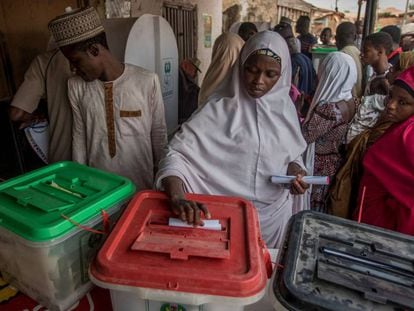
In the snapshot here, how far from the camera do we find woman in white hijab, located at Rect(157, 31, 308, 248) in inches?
56.0

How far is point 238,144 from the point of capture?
4.75 feet

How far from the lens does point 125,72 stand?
5.57 feet

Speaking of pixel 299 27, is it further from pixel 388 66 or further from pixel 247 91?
pixel 247 91

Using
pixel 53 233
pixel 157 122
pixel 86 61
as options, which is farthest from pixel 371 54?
pixel 53 233

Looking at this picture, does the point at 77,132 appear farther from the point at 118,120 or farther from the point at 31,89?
the point at 31,89

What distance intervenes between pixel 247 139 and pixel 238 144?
0.15 feet

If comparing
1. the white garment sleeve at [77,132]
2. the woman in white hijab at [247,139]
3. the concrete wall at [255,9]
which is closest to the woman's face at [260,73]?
the woman in white hijab at [247,139]

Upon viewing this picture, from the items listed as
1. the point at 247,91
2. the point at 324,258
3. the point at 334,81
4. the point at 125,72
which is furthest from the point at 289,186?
the point at 334,81

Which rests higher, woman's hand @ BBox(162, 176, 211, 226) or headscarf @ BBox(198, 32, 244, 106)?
headscarf @ BBox(198, 32, 244, 106)

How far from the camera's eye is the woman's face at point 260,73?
1.40 m

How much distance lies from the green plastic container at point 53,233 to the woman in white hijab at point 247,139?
47cm

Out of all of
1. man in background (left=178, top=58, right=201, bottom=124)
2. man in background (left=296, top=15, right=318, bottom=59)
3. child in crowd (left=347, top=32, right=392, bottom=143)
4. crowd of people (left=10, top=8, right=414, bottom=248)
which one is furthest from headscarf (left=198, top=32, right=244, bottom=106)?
man in background (left=296, top=15, right=318, bottom=59)

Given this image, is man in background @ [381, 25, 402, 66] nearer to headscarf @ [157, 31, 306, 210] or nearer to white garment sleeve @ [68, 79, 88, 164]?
headscarf @ [157, 31, 306, 210]

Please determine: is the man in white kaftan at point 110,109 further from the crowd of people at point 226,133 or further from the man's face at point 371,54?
the man's face at point 371,54
